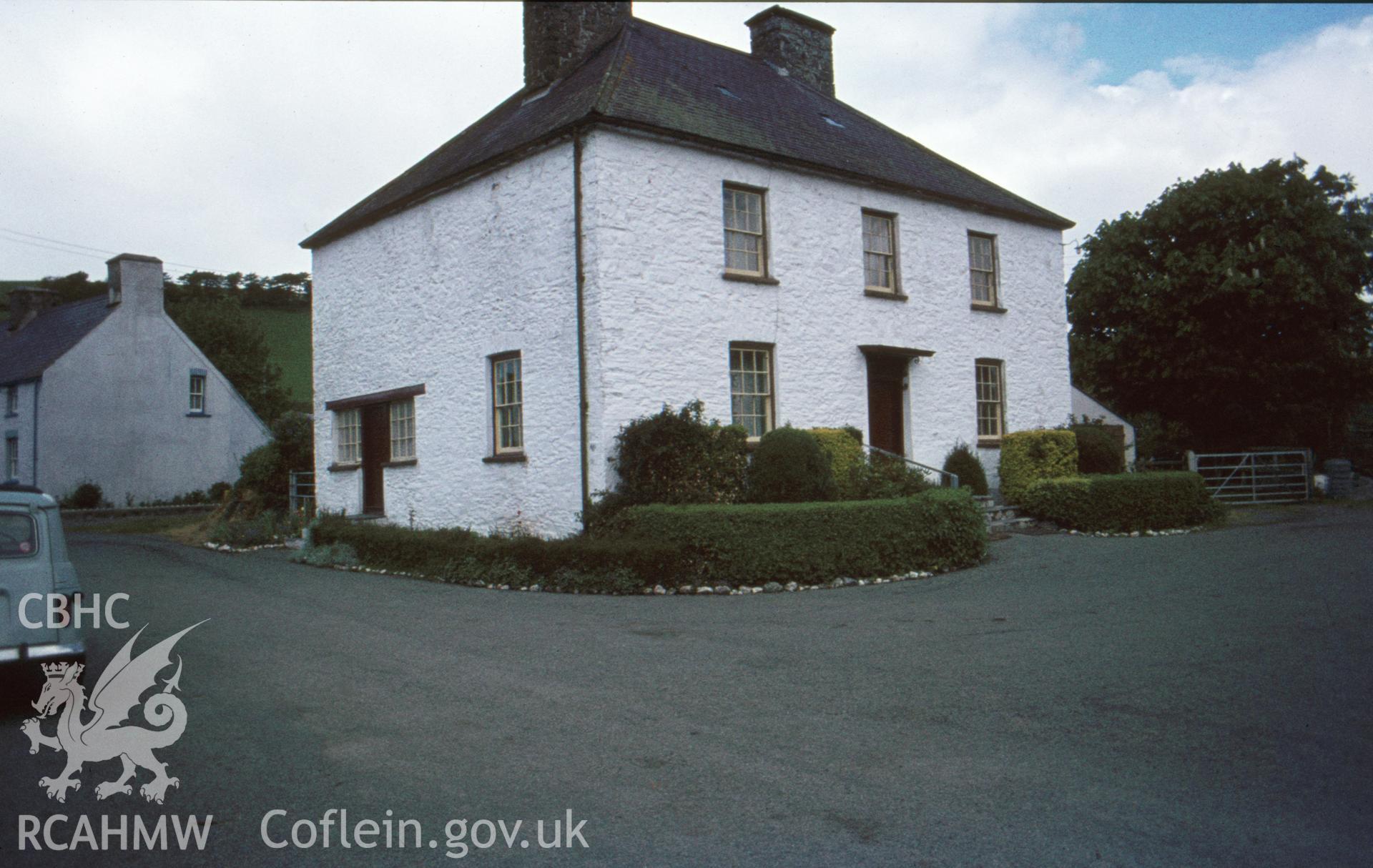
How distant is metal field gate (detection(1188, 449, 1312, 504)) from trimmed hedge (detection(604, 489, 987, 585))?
46.2 feet

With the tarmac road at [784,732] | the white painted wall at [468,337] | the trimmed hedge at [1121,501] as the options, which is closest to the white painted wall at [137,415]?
the white painted wall at [468,337]

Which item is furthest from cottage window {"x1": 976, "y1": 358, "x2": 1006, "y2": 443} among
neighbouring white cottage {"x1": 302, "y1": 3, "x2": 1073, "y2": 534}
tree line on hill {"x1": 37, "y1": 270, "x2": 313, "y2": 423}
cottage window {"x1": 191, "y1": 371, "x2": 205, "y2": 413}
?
tree line on hill {"x1": 37, "y1": 270, "x2": 313, "y2": 423}

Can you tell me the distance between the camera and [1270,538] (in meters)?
15.1

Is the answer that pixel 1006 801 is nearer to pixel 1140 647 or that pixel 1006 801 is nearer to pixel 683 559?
pixel 1140 647

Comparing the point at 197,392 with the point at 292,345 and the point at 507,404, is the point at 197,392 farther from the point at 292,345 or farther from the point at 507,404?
the point at 292,345

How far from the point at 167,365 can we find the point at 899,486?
92.5 feet

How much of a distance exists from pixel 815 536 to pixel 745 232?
6.46 m

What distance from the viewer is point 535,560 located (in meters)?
12.7

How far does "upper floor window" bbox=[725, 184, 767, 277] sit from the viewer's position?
16.5m

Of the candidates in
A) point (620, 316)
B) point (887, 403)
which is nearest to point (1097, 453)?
point (887, 403)

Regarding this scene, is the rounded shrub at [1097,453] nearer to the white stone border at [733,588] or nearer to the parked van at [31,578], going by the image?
the white stone border at [733,588]

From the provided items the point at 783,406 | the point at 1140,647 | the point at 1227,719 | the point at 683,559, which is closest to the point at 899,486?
the point at 783,406

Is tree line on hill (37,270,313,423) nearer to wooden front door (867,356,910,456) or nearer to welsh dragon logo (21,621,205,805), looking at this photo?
wooden front door (867,356,910,456)

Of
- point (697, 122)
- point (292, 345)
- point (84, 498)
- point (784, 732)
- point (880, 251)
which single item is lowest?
point (784, 732)
